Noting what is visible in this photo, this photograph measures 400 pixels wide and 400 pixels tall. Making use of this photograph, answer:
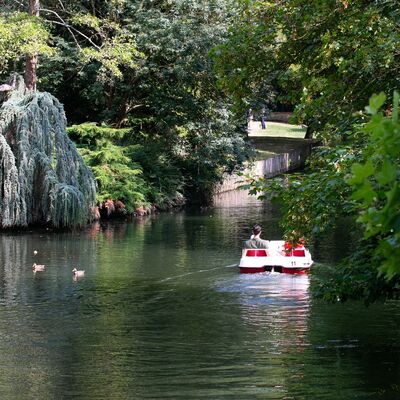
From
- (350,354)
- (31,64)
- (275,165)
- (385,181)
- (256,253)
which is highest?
(31,64)

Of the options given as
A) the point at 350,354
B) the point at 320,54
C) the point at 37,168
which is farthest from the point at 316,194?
the point at 37,168

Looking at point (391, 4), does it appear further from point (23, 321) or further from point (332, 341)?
point (23, 321)

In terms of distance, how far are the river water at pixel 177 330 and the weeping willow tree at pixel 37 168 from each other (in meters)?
2.48

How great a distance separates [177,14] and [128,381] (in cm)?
2923

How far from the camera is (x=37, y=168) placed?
34.1m

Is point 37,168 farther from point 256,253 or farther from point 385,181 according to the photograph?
point 385,181

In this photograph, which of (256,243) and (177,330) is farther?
(256,243)

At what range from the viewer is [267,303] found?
21656 mm

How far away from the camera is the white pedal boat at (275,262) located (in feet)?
82.8

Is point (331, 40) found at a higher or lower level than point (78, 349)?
higher

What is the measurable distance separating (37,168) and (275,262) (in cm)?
1206

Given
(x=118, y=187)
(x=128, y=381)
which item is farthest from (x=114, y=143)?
(x=128, y=381)

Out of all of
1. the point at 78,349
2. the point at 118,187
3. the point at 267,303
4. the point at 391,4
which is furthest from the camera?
the point at 118,187

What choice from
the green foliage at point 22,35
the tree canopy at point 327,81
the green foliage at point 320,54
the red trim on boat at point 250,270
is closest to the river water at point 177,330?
the red trim on boat at point 250,270
